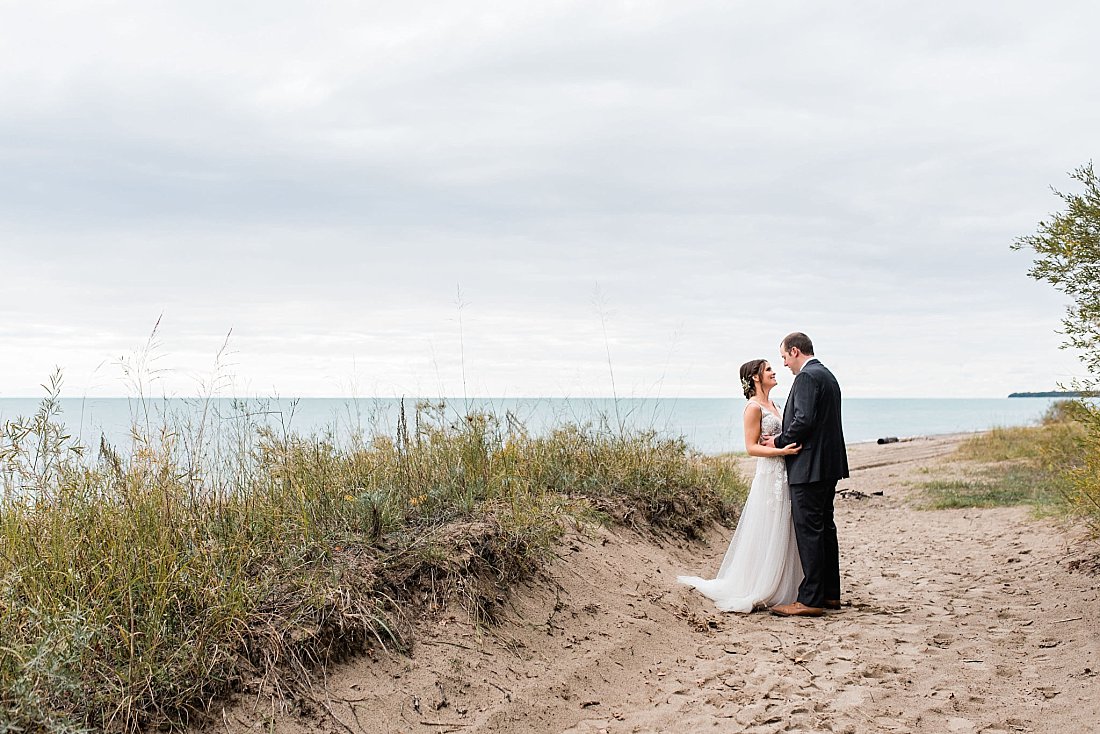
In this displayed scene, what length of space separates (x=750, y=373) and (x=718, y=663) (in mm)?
3056

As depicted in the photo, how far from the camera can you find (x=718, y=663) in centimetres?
614

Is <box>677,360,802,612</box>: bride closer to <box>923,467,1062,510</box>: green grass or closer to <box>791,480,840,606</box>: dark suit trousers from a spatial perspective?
<box>791,480,840,606</box>: dark suit trousers

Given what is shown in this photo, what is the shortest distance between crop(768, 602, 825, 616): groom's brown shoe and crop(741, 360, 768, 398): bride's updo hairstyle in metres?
1.97

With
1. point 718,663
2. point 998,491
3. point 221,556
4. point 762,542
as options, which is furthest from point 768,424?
point 998,491

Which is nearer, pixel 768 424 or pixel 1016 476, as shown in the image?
pixel 768 424

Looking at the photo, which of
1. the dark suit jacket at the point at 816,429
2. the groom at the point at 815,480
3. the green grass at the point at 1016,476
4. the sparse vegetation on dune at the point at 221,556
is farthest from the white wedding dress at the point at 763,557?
the green grass at the point at 1016,476

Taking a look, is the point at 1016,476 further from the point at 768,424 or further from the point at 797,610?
the point at 797,610

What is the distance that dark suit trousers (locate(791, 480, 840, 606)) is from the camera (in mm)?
7543

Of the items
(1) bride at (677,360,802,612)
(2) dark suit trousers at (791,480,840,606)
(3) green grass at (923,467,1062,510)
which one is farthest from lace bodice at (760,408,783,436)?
(3) green grass at (923,467,1062,510)

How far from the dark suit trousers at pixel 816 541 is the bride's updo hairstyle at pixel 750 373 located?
1.07m

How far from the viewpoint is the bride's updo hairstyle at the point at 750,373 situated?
8.28 meters

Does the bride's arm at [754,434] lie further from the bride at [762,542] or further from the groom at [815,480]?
the groom at [815,480]

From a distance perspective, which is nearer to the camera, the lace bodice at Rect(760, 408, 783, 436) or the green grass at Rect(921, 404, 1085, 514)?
the lace bodice at Rect(760, 408, 783, 436)

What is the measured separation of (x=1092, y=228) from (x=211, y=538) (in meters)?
7.32
